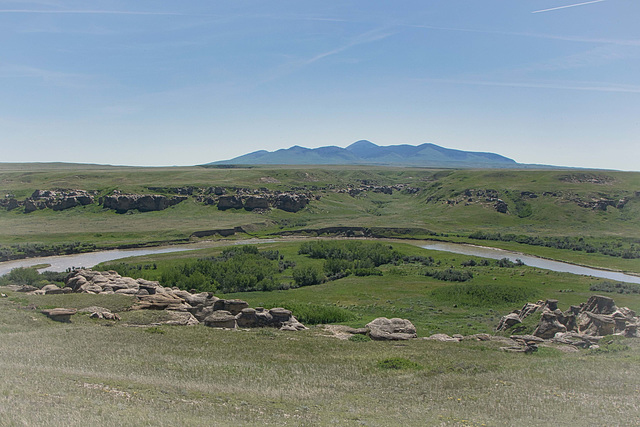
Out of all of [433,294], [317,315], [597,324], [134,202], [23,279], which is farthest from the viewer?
[134,202]

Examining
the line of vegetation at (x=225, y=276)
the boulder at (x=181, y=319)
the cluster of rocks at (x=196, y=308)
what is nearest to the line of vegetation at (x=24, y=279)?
the line of vegetation at (x=225, y=276)

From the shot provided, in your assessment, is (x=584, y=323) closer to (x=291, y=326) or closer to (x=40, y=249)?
(x=291, y=326)

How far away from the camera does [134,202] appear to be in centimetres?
14062

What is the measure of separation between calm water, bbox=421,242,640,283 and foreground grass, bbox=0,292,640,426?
52.2m

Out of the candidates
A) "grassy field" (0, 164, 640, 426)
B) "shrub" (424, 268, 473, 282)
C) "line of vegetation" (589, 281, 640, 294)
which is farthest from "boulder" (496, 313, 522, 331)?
"shrub" (424, 268, 473, 282)

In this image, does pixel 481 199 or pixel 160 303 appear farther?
pixel 481 199

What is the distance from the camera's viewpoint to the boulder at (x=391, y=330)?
27.1 m

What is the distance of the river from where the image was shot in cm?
7027

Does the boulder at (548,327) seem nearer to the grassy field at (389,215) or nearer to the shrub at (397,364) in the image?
the shrub at (397,364)

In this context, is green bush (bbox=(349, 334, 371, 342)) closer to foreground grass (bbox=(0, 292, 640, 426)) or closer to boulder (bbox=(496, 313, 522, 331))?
foreground grass (bbox=(0, 292, 640, 426))

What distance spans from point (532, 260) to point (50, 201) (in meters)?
135

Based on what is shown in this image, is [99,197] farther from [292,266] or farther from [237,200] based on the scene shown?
[292,266]

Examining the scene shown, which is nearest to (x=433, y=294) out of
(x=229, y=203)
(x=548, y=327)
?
(x=548, y=327)

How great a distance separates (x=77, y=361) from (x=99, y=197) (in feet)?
468
